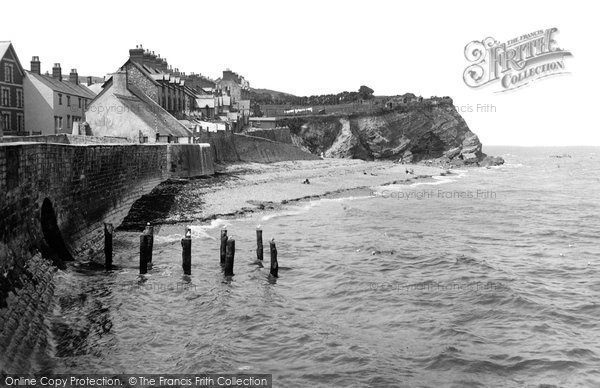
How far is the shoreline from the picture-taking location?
30.1 m

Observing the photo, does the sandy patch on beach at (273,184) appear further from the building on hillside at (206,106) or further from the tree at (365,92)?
the tree at (365,92)

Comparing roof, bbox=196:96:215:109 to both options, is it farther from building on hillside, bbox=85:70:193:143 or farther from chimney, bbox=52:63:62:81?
building on hillside, bbox=85:70:193:143

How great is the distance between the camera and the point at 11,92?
51125 mm

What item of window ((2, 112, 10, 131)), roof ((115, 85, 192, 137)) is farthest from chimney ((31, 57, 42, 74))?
roof ((115, 85, 192, 137))

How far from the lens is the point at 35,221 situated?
52.1ft

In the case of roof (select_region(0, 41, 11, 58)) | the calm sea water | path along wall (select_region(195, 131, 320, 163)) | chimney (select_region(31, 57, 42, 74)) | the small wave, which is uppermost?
roof (select_region(0, 41, 11, 58))

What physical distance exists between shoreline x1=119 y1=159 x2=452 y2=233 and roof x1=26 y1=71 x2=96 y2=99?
739 inches

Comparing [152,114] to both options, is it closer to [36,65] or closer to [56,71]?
Result: [36,65]

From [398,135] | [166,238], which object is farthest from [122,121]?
[398,135]

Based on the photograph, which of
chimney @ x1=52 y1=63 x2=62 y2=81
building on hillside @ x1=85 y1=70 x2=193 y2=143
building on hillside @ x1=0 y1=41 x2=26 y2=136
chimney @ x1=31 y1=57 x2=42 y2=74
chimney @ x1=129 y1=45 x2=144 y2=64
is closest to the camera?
building on hillside @ x1=85 y1=70 x2=193 y2=143

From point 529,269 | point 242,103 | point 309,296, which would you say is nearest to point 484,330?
point 309,296

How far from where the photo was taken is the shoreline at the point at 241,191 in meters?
30.1

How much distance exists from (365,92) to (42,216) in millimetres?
131182

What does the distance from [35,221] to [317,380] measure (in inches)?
383
